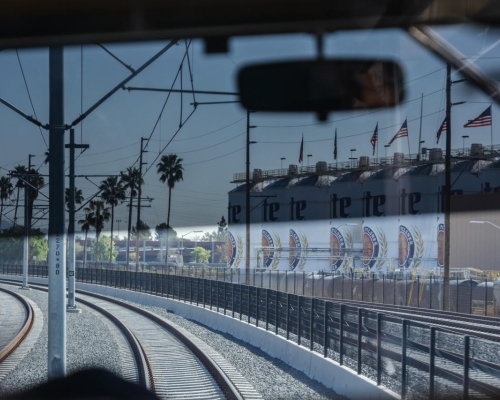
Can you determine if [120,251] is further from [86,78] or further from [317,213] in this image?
[86,78]

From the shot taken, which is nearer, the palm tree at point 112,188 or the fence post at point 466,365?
the fence post at point 466,365

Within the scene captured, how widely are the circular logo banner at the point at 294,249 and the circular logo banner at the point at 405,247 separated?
125 inches

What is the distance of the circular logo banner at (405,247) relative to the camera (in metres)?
23.0

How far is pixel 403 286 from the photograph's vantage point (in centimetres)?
3091

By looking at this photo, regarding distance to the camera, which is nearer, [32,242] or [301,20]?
[301,20]

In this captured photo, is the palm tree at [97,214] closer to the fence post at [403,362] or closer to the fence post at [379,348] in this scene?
the fence post at [379,348]

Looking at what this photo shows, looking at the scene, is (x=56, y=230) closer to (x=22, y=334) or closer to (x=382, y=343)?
(x=382, y=343)

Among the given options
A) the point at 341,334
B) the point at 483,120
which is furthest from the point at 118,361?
the point at 483,120

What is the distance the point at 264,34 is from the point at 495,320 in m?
21.3

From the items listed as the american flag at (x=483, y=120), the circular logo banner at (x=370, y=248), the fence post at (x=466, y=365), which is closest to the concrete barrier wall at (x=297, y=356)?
the fence post at (x=466, y=365)

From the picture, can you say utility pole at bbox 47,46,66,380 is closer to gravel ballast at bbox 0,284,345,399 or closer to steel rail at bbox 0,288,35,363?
gravel ballast at bbox 0,284,345,399

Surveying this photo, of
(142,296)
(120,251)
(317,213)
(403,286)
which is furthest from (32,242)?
(317,213)

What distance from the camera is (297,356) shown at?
1434cm

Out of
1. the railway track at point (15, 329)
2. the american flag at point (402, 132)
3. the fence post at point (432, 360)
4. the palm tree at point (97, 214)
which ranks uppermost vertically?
the american flag at point (402, 132)
